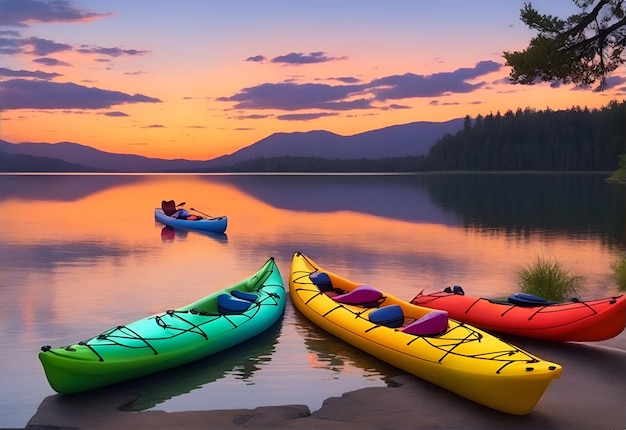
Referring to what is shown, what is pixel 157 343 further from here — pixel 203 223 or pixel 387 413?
pixel 203 223

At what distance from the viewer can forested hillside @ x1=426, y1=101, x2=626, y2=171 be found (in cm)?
11144

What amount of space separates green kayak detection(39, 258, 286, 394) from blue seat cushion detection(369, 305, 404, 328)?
1954mm

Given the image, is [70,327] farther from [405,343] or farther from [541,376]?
[541,376]

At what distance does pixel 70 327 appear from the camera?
11047 mm

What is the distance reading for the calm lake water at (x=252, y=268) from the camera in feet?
26.8

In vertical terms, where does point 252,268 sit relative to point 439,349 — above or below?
below

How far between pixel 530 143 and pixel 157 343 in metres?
118

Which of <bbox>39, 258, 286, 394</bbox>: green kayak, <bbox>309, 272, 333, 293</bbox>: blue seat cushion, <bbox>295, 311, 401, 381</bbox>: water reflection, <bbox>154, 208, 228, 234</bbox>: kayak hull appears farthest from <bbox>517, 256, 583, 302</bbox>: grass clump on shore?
<bbox>154, 208, 228, 234</bbox>: kayak hull

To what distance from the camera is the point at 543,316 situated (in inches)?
365

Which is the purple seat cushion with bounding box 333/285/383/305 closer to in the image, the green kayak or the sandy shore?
the green kayak

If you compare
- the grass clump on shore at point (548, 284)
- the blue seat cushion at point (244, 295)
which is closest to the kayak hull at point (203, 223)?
the blue seat cushion at point (244, 295)

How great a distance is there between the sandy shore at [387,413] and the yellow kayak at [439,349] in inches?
8.7

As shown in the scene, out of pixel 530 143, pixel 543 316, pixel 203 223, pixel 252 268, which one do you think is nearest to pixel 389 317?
pixel 543 316

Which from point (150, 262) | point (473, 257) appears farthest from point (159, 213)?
point (473, 257)
